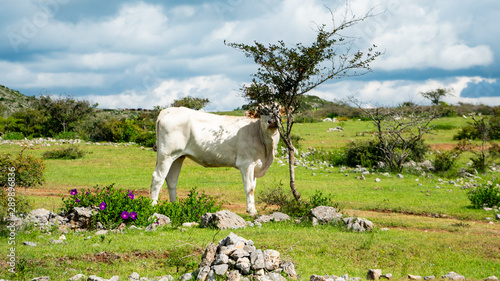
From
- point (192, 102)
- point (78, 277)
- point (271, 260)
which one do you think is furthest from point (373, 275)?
point (192, 102)

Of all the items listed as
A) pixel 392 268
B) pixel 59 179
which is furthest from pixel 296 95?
pixel 59 179

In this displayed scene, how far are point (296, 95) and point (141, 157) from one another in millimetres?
15983

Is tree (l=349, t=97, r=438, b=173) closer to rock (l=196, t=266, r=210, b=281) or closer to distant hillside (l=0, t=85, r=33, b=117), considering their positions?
rock (l=196, t=266, r=210, b=281)

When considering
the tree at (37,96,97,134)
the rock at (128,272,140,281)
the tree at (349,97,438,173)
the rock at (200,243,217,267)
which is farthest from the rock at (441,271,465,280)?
the tree at (37,96,97,134)

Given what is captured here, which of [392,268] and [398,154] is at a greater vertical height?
[398,154]

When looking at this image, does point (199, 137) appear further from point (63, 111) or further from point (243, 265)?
point (63, 111)

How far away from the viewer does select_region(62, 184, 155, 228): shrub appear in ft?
35.7

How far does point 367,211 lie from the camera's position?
15.2 metres

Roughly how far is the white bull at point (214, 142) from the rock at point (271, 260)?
5.21 m

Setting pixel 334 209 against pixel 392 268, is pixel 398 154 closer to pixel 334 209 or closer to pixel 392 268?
pixel 334 209

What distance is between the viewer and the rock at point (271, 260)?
745cm

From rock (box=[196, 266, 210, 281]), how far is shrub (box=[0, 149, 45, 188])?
836 centimetres

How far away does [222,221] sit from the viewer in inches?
436

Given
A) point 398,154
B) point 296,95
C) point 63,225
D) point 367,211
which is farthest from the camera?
point 398,154
